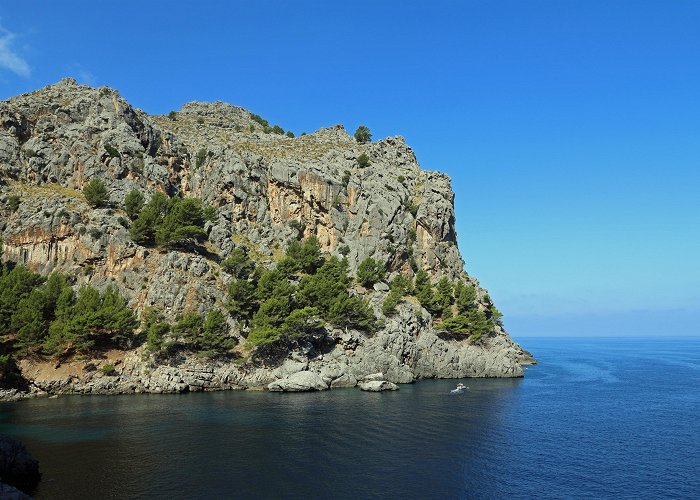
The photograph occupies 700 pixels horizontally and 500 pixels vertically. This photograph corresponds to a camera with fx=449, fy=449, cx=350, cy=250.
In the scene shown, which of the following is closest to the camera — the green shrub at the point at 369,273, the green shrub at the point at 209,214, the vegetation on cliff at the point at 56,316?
the vegetation on cliff at the point at 56,316

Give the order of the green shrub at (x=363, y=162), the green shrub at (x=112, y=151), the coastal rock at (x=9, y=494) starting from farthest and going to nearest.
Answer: the green shrub at (x=363, y=162) < the green shrub at (x=112, y=151) < the coastal rock at (x=9, y=494)

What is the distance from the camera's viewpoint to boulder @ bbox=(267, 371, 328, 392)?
92.3 meters

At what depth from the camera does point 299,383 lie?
92625 mm

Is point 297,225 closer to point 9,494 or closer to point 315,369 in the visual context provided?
point 315,369

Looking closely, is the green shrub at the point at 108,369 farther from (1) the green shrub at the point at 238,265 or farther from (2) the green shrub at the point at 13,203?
(2) the green shrub at the point at 13,203

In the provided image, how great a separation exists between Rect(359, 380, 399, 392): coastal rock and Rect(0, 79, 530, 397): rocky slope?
494 cm

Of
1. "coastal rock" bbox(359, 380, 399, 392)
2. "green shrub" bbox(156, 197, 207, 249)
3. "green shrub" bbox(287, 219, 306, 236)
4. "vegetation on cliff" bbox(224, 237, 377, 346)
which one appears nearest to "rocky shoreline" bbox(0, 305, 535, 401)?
"coastal rock" bbox(359, 380, 399, 392)

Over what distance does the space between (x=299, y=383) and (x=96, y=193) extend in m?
70.3

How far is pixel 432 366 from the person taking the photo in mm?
114500

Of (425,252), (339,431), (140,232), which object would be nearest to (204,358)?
(140,232)

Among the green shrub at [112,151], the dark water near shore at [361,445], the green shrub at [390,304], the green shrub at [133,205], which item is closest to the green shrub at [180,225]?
the green shrub at [133,205]

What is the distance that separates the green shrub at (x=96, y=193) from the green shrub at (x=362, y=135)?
103m

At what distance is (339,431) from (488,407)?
31308mm

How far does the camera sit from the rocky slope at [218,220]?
99000 millimetres
